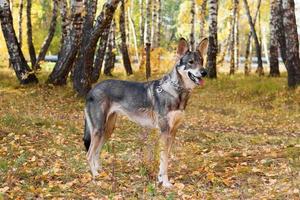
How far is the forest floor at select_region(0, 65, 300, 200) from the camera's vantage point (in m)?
7.91

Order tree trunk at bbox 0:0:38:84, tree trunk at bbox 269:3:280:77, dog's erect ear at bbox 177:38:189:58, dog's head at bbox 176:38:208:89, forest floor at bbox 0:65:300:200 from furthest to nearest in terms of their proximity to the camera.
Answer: tree trunk at bbox 269:3:280:77 < tree trunk at bbox 0:0:38:84 < dog's erect ear at bbox 177:38:189:58 < dog's head at bbox 176:38:208:89 < forest floor at bbox 0:65:300:200

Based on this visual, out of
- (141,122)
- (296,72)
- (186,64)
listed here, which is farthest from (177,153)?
(296,72)

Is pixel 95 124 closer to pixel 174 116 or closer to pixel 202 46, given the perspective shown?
pixel 174 116

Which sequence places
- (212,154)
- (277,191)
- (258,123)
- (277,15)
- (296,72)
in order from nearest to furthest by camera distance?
(277,191), (212,154), (258,123), (296,72), (277,15)

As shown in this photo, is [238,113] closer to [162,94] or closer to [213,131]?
[213,131]

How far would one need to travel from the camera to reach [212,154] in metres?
10.9

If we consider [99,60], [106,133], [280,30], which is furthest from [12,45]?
[106,133]

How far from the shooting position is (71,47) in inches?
773

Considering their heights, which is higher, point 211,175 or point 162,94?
point 162,94

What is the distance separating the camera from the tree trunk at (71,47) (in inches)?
729

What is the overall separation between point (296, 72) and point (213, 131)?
771cm

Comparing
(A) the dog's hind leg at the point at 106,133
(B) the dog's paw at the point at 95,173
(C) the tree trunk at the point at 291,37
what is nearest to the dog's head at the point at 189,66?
(A) the dog's hind leg at the point at 106,133

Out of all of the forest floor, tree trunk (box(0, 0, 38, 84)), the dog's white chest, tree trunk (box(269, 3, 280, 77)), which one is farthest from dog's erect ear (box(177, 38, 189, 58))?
tree trunk (box(269, 3, 280, 77))

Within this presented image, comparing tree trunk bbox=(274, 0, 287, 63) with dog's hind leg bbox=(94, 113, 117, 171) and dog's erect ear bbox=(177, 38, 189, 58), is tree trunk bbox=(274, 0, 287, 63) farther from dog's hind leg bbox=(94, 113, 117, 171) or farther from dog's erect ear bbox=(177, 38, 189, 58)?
dog's erect ear bbox=(177, 38, 189, 58)
